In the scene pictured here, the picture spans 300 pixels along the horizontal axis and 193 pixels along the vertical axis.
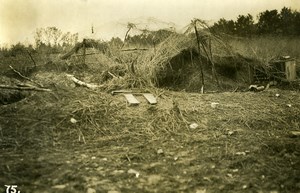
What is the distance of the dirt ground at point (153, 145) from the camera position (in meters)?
3.56

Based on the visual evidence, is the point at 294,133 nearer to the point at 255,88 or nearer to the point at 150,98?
the point at 150,98

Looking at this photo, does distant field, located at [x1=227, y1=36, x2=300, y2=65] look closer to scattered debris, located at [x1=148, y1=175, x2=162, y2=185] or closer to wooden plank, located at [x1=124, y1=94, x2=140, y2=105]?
wooden plank, located at [x1=124, y1=94, x2=140, y2=105]

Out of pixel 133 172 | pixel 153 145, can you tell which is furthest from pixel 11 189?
pixel 153 145

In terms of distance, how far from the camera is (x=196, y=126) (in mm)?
5469

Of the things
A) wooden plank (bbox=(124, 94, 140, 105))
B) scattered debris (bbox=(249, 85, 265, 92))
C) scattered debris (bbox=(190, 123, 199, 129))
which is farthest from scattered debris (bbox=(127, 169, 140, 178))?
scattered debris (bbox=(249, 85, 265, 92))

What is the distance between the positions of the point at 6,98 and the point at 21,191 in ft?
12.0

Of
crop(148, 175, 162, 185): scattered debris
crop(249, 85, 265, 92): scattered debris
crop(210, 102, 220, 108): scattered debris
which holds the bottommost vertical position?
crop(148, 175, 162, 185): scattered debris

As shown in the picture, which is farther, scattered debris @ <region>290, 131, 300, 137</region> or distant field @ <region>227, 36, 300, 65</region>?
distant field @ <region>227, 36, 300, 65</region>

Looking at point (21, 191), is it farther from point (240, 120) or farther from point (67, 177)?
point (240, 120)

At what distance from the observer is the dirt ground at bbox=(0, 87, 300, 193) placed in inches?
140

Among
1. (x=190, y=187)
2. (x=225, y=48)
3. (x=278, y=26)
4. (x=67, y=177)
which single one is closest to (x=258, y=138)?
(x=190, y=187)

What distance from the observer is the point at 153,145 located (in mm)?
4738

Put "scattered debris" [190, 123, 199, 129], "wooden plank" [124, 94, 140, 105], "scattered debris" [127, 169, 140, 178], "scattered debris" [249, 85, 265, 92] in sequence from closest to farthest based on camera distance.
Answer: "scattered debris" [127, 169, 140, 178]
"scattered debris" [190, 123, 199, 129]
"wooden plank" [124, 94, 140, 105]
"scattered debris" [249, 85, 265, 92]

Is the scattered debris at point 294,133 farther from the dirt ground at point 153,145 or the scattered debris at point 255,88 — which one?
the scattered debris at point 255,88
